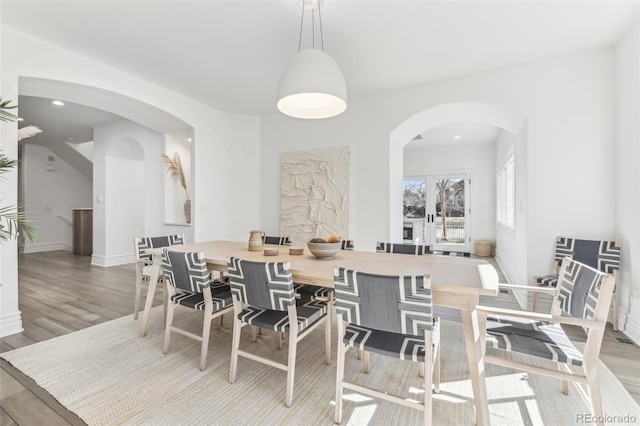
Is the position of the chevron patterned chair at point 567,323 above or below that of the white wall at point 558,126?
below

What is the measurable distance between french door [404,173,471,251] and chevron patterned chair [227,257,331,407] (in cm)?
609

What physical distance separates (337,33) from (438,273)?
2162mm

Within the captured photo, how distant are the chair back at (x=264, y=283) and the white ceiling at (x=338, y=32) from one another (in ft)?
6.37

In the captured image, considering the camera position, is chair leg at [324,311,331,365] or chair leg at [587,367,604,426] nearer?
chair leg at [587,367,604,426]

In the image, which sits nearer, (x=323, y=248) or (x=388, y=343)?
(x=388, y=343)

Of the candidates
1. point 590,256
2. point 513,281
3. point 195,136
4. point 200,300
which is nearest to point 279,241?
point 200,300

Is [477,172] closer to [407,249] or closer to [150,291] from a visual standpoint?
[407,249]

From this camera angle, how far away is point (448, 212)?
745 cm

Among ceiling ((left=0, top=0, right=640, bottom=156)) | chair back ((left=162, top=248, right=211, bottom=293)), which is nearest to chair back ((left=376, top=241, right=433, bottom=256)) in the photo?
chair back ((left=162, top=248, right=211, bottom=293))

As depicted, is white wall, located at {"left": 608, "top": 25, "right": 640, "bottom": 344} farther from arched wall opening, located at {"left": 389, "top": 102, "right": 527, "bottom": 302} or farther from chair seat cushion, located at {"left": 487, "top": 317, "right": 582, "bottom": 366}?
chair seat cushion, located at {"left": 487, "top": 317, "right": 582, "bottom": 366}

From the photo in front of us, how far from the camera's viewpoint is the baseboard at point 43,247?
7.04 metres

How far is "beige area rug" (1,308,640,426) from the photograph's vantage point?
5.11 feet

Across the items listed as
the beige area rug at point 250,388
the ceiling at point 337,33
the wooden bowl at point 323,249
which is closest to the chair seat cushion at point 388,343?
the beige area rug at point 250,388

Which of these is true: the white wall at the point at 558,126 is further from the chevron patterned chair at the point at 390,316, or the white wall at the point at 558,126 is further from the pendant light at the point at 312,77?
the chevron patterned chair at the point at 390,316
